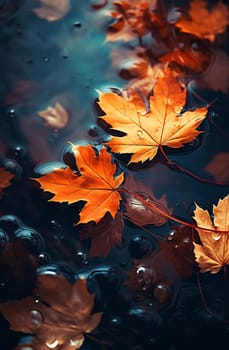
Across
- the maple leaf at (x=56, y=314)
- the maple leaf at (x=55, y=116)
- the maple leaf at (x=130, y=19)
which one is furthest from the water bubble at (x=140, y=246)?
the maple leaf at (x=130, y=19)

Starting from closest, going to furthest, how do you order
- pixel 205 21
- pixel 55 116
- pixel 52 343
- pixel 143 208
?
pixel 52 343, pixel 143 208, pixel 55 116, pixel 205 21

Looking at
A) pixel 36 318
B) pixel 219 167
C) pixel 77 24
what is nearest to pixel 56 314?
pixel 36 318

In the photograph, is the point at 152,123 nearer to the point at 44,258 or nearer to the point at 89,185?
the point at 89,185

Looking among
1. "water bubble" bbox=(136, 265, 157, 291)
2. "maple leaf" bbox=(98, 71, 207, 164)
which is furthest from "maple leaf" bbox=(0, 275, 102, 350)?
"maple leaf" bbox=(98, 71, 207, 164)

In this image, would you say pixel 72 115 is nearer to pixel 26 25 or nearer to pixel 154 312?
pixel 26 25

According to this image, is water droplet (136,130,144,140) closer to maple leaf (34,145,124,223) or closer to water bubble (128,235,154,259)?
maple leaf (34,145,124,223)

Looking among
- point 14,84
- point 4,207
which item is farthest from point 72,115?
point 4,207
